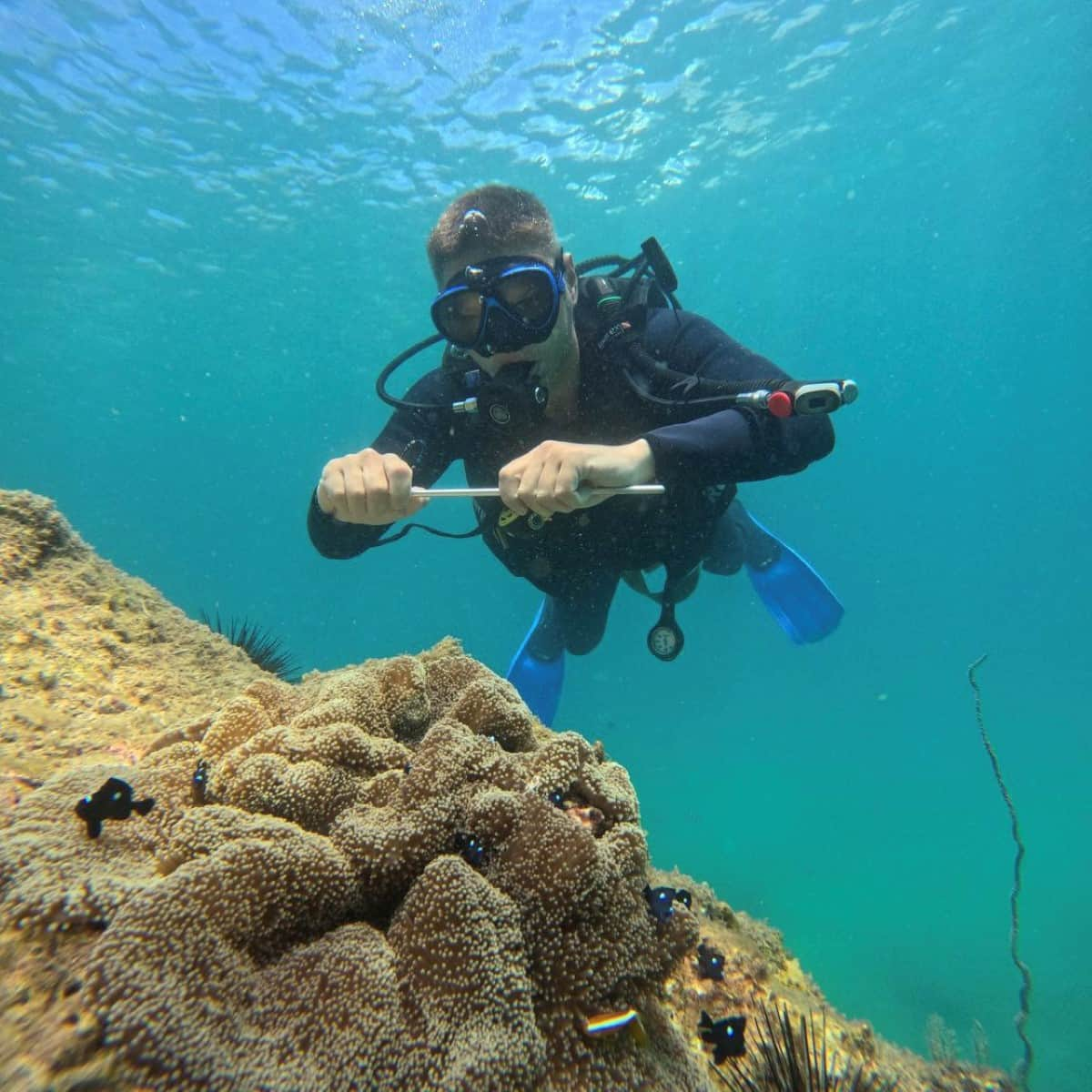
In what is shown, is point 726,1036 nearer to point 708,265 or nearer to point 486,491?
point 486,491

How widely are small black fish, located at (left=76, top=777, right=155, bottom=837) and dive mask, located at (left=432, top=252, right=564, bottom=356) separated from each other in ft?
10.3

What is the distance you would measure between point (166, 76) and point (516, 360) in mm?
19122

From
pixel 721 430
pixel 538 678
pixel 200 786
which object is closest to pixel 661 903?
pixel 200 786

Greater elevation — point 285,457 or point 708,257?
point 708,257

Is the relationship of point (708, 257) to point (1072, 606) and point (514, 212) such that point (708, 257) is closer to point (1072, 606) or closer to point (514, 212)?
point (514, 212)

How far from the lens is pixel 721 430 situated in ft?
11.4

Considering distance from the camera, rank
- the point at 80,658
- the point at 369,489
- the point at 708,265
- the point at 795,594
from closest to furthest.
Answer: the point at 369,489
the point at 80,658
the point at 795,594
the point at 708,265

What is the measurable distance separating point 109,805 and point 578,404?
370 cm

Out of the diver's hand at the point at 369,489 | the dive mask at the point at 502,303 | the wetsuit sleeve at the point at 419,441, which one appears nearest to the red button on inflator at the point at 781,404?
the dive mask at the point at 502,303

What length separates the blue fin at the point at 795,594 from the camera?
22.7 ft

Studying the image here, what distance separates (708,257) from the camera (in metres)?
34.8

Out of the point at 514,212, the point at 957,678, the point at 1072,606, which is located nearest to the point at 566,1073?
the point at 514,212

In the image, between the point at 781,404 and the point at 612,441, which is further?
the point at 612,441

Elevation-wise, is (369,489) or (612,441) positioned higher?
(612,441)
